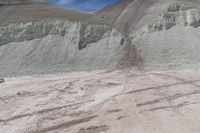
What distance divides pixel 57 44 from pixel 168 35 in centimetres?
986

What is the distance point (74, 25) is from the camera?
90.1 ft

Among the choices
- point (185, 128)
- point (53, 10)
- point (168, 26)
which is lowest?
point (185, 128)

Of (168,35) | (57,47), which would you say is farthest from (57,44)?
(168,35)

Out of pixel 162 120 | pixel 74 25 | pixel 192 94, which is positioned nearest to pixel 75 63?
pixel 74 25

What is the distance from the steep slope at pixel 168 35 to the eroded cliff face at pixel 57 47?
84.6 inches

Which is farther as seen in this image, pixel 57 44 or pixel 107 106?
pixel 57 44

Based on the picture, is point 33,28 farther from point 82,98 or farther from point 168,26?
point 82,98

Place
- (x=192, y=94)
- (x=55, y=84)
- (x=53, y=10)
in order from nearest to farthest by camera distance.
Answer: (x=192, y=94) → (x=55, y=84) → (x=53, y=10)

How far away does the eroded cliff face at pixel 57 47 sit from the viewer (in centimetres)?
2369

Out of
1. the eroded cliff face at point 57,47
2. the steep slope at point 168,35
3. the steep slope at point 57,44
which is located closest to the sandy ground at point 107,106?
the steep slope at point 168,35

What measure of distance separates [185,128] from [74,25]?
20.1m

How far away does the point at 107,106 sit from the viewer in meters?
11.3

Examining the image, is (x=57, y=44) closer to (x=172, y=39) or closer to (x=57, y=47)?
(x=57, y=47)

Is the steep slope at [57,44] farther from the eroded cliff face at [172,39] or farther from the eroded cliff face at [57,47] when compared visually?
the eroded cliff face at [172,39]
